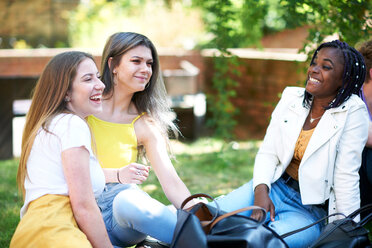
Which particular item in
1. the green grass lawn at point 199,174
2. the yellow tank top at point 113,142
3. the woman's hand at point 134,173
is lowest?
the green grass lawn at point 199,174

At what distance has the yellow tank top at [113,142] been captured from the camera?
2766 mm

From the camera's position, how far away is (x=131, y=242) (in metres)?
2.57

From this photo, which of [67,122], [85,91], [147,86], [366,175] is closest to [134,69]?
[147,86]

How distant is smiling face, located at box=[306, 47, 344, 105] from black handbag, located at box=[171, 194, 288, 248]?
93 centimetres

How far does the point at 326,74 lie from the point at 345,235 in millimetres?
906

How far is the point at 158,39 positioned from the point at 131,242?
328 inches

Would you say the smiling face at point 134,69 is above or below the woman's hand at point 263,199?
above

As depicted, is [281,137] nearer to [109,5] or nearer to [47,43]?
[109,5]

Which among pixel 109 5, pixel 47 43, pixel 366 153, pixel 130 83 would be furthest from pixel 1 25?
pixel 366 153

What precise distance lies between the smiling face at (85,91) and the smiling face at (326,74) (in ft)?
3.90

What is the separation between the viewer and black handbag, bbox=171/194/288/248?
197 centimetres

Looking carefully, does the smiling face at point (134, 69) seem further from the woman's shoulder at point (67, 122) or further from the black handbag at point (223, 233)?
the black handbag at point (223, 233)

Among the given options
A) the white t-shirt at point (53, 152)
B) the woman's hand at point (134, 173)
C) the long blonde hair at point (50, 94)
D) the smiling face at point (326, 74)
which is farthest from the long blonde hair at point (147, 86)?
the smiling face at point (326, 74)

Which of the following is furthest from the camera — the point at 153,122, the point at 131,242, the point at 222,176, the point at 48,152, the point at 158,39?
the point at 158,39
